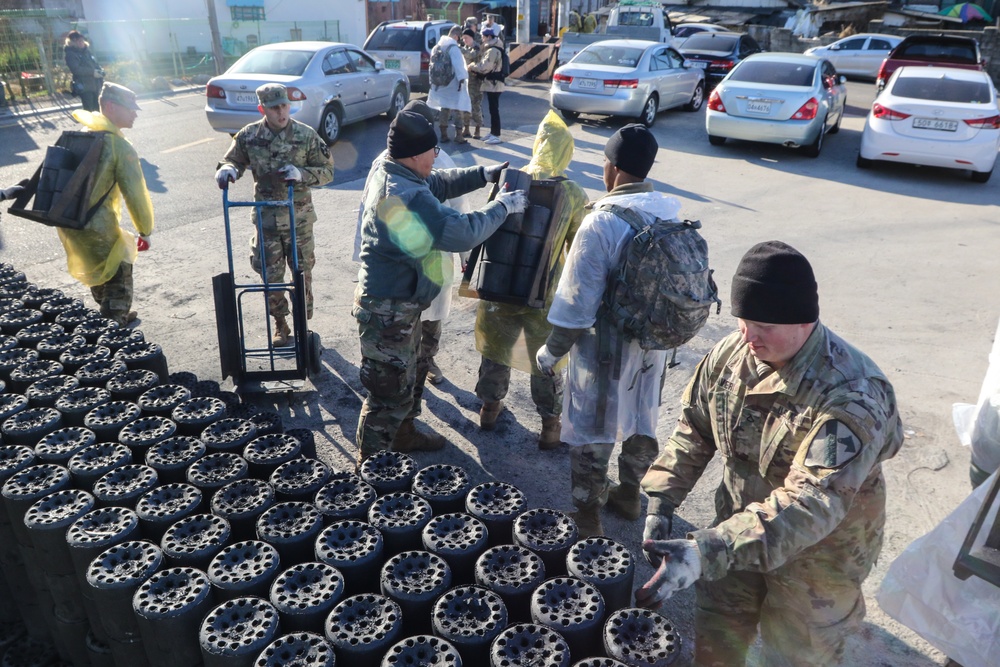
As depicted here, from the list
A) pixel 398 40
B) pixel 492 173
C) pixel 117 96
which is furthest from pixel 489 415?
pixel 398 40

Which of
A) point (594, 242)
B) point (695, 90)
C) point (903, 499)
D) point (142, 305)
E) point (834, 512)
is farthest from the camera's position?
point (695, 90)

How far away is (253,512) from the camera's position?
2594 mm

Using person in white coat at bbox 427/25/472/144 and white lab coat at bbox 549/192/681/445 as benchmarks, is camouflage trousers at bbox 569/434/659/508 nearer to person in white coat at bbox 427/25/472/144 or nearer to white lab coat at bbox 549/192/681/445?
white lab coat at bbox 549/192/681/445

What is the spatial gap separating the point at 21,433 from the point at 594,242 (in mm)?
2493

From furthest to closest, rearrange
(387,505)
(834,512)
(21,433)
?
1. (21,433)
2. (387,505)
3. (834,512)

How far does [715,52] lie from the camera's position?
18.8 meters

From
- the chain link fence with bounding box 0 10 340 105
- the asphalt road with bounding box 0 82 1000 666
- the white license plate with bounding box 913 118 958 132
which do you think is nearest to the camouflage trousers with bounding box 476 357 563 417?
the asphalt road with bounding box 0 82 1000 666

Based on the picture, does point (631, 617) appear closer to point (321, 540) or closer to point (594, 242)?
point (321, 540)

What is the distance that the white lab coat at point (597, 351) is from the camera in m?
3.30

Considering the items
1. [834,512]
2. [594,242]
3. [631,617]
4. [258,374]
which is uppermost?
[594,242]

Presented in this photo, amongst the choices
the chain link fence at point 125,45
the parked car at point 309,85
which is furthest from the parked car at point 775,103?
the chain link fence at point 125,45

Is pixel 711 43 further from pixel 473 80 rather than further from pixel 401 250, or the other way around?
pixel 401 250

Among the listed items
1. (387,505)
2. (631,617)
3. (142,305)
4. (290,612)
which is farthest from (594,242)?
(142,305)

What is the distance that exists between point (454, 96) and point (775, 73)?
17.4 ft
